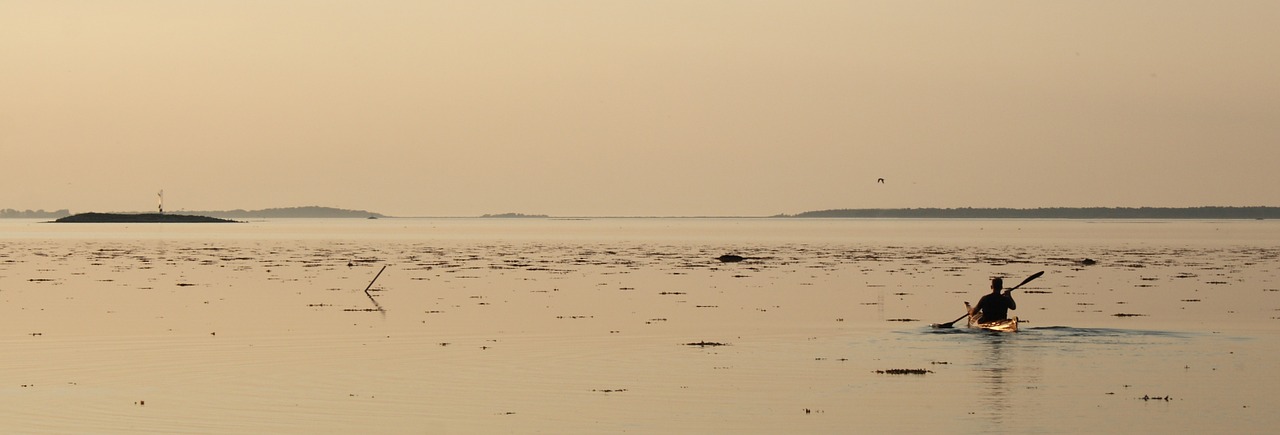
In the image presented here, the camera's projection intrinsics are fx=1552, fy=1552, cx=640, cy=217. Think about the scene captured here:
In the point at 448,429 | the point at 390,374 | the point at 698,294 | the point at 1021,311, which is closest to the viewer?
the point at 448,429

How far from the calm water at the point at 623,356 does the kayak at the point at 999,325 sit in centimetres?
53

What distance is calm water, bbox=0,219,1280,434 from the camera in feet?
69.2

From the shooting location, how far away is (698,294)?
50.4m

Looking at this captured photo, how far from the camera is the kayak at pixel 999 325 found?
115ft

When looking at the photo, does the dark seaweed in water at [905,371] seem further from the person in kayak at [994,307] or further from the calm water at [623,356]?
the person in kayak at [994,307]

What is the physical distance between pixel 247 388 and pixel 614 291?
27994mm

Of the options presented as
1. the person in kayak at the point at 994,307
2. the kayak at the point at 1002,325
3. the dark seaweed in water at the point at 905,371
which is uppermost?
the person in kayak at the point at 994,307

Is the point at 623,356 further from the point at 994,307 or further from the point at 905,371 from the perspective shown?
the point at 994,307

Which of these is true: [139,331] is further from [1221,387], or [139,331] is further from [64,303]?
[1221,387]

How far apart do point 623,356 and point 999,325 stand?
1065cm

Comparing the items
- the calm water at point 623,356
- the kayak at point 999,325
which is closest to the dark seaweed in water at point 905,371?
the calm water at point 623,356

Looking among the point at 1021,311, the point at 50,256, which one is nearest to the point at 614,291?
the point at 1021,311

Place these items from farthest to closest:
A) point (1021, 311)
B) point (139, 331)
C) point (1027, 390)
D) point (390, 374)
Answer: point (1021, 311) < point (139, 331) < point (390, 374) < point (1027, 390)

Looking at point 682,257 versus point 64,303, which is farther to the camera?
point 682,257
